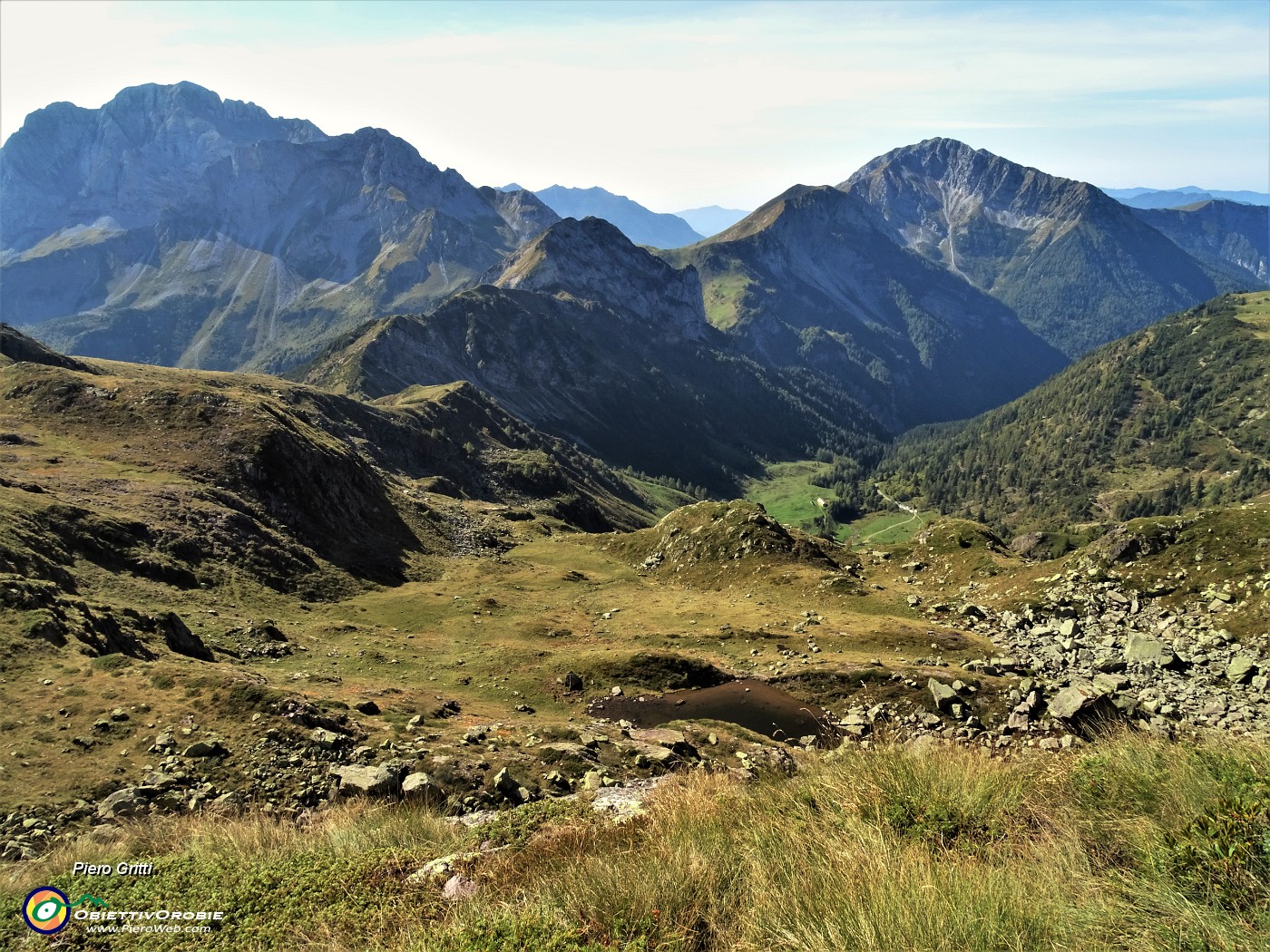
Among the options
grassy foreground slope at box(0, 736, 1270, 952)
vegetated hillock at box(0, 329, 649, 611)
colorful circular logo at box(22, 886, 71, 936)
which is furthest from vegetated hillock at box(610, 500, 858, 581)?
colorful circular logo at box(22, 886, 71, 936)

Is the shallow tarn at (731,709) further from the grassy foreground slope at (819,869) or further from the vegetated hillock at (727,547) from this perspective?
the grassy foreground slope at (819,869)

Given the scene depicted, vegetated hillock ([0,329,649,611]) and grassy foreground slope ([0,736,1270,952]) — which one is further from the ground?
grassy foreground slope ([0,736,1270,952])

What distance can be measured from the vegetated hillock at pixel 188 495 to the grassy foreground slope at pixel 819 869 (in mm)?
34759

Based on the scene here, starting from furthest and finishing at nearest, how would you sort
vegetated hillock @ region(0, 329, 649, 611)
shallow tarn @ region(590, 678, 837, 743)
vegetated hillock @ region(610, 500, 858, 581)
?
vegetated hillock @ region(610, 500, 858, 581), vegetated hillock @ region(0, 329, 649, 611), shallow tarn @ region(590, 678, 837, 743)

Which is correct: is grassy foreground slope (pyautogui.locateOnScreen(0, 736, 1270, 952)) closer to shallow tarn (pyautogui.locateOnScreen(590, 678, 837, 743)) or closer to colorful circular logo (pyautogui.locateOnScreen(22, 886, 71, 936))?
colorful circular logo (pyautogui.locateOnScreen(22, 886, 71, 936))

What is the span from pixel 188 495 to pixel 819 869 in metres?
65.5

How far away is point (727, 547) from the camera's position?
69.2 meters

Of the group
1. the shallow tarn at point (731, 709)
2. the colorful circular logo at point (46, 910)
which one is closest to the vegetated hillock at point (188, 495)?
the shallow tarn at point (731, 709)

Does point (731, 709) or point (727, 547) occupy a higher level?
point (727, 547)

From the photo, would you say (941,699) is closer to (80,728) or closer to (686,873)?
(686,873)
